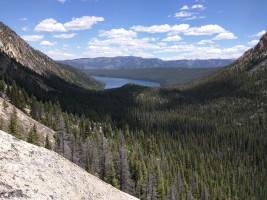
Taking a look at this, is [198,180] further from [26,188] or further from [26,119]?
[26,188]

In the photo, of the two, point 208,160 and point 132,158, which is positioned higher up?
point 132,158

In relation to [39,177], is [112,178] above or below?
below

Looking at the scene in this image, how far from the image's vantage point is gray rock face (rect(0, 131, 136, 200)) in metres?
26.8

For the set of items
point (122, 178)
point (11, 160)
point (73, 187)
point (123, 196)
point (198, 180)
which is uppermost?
point (11, 160)

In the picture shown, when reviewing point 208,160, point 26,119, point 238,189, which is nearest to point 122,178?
point 26,119

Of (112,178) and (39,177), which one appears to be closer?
(39,177)

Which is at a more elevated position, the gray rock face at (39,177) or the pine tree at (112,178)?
the gray rock face at (39,177)

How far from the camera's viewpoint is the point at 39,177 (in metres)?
29.7

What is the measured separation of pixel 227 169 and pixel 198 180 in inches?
1446

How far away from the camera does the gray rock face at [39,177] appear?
88.0ft

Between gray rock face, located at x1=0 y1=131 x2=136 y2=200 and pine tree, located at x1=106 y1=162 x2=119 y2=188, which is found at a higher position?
gray rock face, located at x1=0 y1=131 x2=136 y2=200

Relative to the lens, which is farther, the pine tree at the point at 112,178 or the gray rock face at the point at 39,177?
the pine tree at the point at 112,178

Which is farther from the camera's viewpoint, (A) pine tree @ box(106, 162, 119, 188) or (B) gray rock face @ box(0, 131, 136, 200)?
(A) pine tree @ box(106, 162, 119, 188)

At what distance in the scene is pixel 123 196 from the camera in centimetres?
4122
